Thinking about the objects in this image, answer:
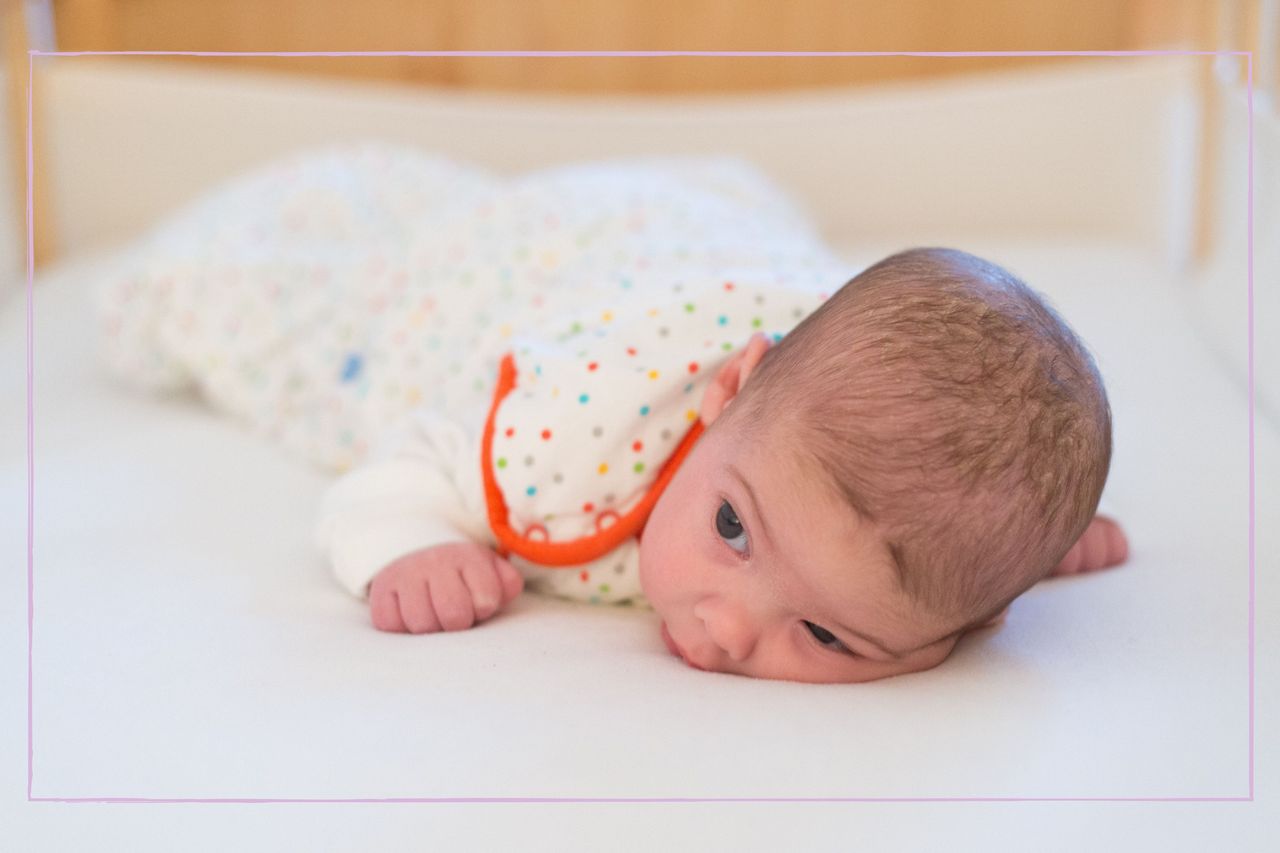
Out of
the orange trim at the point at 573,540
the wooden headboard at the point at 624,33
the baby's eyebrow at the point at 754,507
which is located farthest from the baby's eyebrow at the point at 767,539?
the wooden headboard at the point at 624,33

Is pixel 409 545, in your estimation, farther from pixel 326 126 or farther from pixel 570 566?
pixel 326 126

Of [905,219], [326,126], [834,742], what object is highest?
[326,126]

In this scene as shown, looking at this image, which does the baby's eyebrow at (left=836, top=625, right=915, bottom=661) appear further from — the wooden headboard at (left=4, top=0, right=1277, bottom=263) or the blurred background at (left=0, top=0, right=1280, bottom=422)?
the wooden headboard at (left=4, top=0, right=1277, bottom=263)

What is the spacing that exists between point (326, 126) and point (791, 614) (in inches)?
49.0

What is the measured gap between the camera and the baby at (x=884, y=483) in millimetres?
685

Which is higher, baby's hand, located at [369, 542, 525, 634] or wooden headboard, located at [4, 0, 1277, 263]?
wooden headboard, located at [4, 0, 1277, 263]

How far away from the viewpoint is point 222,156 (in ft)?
5.80

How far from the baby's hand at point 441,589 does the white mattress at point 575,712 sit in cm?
2

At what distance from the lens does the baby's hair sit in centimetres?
68

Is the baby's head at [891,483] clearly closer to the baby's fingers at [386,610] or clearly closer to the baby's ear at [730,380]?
the baby's ear at [730,380]

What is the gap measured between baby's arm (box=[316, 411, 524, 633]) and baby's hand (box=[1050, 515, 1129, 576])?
0.36 m

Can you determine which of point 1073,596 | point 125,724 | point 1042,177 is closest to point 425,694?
point 125,724

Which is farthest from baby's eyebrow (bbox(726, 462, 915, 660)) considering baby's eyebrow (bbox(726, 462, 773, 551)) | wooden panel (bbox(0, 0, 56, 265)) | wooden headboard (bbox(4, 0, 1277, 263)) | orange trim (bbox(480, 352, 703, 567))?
wooden headboard (bbox(4, 0, 1277, 263))

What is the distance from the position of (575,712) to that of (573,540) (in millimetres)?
192
